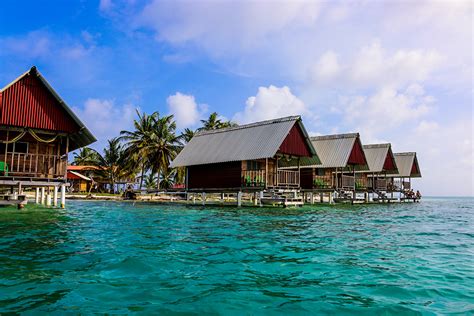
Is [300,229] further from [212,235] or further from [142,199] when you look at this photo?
[142,199]

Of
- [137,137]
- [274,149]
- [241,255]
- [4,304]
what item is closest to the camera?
[4,304]

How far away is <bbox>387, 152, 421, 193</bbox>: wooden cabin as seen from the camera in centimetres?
4903

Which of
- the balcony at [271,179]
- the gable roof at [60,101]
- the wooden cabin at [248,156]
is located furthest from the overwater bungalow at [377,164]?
the gable roof at [60,101]

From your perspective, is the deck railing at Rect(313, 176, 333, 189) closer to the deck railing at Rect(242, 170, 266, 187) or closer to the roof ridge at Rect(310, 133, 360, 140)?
the roof ridge at Rect(310, 133, 360, 140)

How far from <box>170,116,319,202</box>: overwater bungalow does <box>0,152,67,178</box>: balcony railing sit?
11.8 metres

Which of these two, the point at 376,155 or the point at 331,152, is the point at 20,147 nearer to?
the point at 331,152

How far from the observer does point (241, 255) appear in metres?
7.77

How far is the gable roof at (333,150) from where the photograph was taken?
112 ft

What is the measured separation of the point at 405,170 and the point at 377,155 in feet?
30.4

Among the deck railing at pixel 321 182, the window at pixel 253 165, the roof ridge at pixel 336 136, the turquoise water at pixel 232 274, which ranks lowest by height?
the turquoise water at pixel 232 274

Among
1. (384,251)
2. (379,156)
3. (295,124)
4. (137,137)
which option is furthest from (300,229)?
(137,137)

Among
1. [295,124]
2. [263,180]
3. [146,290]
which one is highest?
[295,124]

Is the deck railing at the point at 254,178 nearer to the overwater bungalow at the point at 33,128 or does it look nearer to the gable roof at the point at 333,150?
the gable roof at the point at 333,150

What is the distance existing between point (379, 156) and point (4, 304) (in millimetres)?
43056
